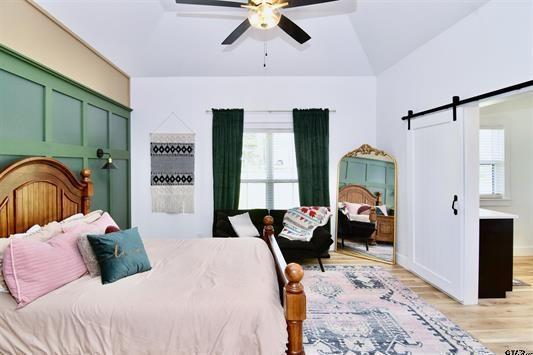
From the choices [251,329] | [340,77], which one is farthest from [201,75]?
[251,329]

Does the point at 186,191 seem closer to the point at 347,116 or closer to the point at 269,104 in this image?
the point at 269,104

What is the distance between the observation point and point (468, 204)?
118 inches

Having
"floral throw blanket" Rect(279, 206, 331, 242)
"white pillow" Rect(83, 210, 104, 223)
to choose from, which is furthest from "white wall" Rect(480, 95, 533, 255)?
"white pillow" Rect(83, 210, 104, 223)

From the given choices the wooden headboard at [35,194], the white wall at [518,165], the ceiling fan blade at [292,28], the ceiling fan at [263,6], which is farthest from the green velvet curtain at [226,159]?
the white wall at [518,165]

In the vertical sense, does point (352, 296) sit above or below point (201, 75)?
below

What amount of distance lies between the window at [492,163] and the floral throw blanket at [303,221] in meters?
2.70

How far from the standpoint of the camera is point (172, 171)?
4.81m

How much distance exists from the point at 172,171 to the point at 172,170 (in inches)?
0.7

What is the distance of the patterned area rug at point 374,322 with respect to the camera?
231 centimetres

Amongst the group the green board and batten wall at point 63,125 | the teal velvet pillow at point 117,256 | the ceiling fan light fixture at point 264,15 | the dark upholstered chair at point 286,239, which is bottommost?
the dark upholstered chair at point 286,239

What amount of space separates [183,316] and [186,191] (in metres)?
3.44

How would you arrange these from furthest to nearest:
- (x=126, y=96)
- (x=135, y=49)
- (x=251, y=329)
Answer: (x=126, y=96) → (x=135, y=49) → (x=251, y=329)

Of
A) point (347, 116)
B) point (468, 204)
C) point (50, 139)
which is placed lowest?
point (468, 204)

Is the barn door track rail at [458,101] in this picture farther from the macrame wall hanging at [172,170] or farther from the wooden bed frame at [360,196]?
the macrame wall hanging at [172,170]
